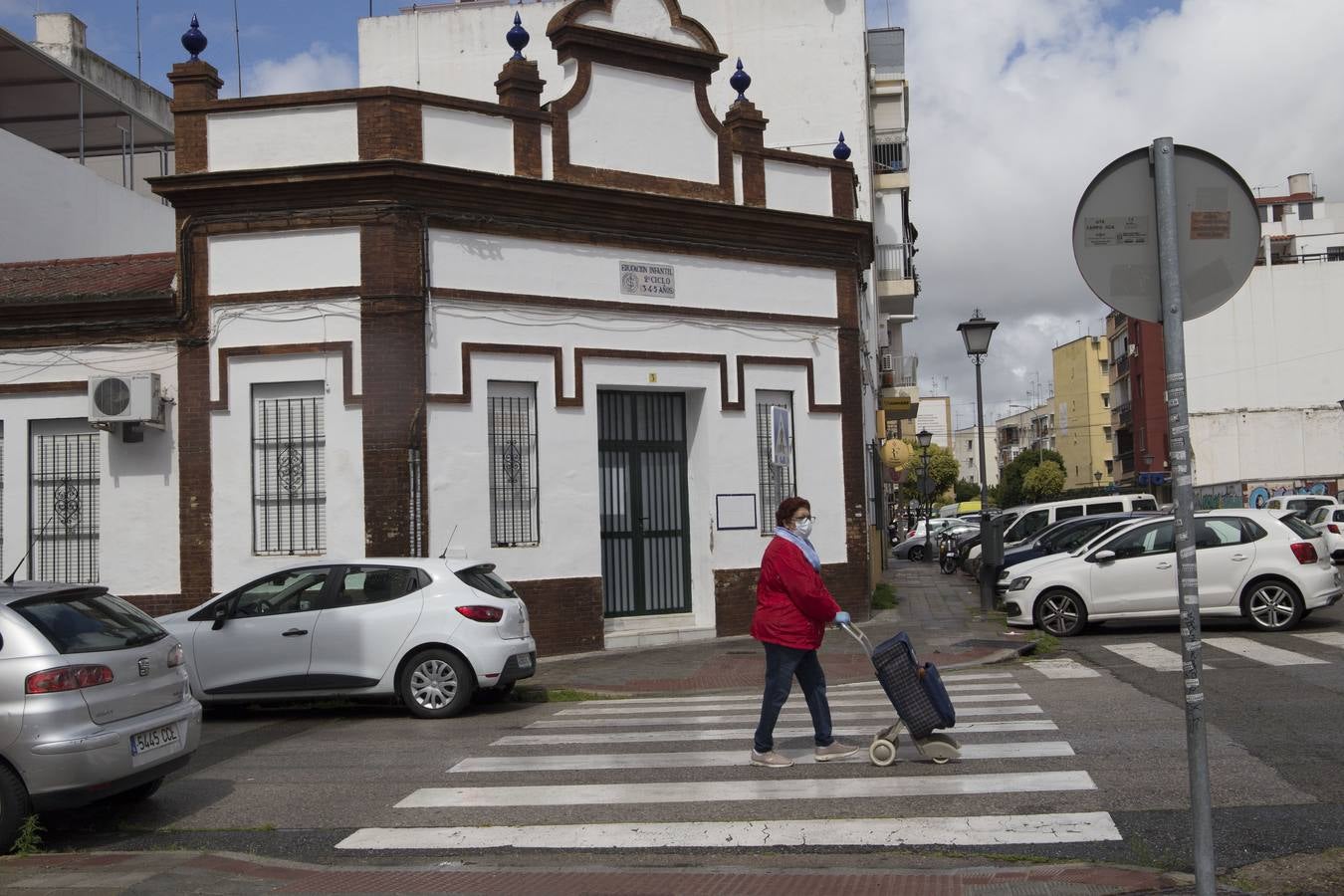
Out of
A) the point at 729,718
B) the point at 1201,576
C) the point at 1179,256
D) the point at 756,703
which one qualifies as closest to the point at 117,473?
the point at 756,703

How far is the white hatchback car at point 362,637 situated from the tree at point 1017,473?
86115 millimetres

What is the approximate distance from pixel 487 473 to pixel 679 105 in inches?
246

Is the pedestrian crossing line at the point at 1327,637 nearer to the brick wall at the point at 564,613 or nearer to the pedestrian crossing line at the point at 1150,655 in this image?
the pedestrian crossing line at the point at 1150,655

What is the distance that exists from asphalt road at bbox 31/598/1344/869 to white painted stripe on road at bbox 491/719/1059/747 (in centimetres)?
5

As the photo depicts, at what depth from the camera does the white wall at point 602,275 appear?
16516mm

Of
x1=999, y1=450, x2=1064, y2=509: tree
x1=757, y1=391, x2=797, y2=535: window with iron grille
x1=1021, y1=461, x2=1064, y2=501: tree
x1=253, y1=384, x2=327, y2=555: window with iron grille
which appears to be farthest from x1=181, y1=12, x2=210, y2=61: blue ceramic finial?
x1=999, y1=450, x2=1064, y2=509: tree

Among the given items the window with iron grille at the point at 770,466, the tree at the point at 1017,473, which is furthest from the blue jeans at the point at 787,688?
the tree at the point at 1017,473

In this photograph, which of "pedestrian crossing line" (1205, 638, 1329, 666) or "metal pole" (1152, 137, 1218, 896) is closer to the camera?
"metal pole" (1152, 137, 1218, 896)

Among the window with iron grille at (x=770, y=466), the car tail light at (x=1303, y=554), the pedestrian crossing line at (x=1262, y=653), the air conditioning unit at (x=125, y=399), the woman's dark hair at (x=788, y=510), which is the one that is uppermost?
the air conditioning unit at (x=125, y=399)

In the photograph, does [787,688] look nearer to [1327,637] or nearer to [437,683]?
[437,683]

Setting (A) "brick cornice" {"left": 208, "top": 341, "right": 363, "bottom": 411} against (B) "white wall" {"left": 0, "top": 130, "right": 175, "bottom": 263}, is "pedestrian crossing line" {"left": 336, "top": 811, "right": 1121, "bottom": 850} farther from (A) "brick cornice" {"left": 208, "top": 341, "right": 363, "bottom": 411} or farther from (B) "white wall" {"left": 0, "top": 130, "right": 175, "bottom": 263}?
(B) "white wall" {"left": 0, "top": 130, "right": 175, "bottom": 263}

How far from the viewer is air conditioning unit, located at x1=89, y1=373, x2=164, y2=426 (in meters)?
15.7

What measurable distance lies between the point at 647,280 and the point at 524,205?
210 centimetres

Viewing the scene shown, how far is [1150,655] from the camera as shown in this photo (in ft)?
47.1
